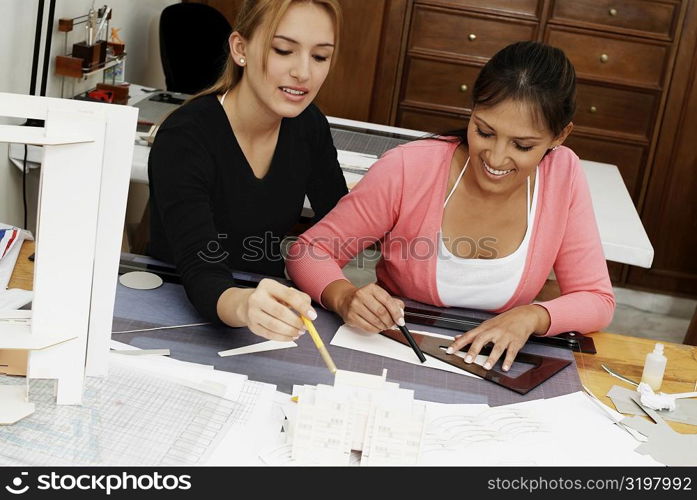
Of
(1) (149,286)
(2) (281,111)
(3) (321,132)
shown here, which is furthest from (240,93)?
(1) (149,286)

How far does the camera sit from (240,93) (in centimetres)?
174

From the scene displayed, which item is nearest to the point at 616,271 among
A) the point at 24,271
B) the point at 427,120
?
the point at 427,120

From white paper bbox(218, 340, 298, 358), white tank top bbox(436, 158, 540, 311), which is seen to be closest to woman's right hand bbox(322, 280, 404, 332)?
white paper bbox(218, 340, 298, 358)

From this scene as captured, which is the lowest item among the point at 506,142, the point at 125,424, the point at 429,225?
the point at 125,424

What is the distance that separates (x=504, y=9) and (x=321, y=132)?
2001 mm

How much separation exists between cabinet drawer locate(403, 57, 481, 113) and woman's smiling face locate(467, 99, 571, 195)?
6.97ft

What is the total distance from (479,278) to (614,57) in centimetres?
231

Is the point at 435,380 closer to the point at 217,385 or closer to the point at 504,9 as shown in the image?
the point at 217,385

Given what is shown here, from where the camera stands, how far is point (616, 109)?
378cm

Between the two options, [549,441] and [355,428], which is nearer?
[355,428]

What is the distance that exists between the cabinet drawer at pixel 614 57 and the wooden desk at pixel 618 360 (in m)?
2.30

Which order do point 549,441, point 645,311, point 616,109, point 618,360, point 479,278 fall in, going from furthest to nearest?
point 645,311 → point 616,109 → point 479,278 → point 618,360 → point 549,441

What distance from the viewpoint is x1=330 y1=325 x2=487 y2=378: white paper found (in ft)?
4.75

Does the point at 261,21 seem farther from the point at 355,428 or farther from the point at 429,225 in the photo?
the point at 355,428
